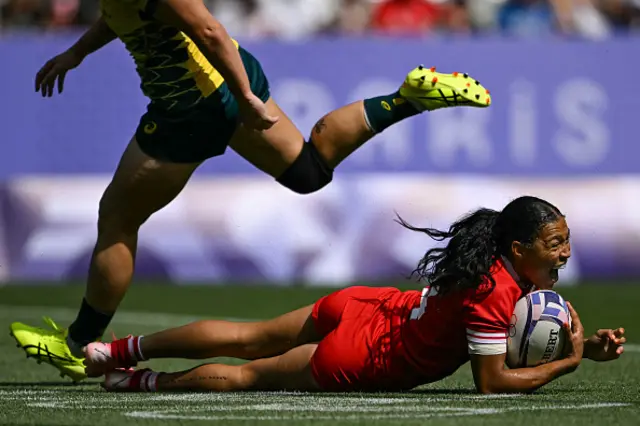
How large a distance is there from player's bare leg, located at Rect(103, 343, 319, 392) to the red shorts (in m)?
0.08

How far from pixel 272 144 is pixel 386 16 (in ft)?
29.2

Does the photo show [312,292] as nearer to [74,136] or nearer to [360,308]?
[74,136]

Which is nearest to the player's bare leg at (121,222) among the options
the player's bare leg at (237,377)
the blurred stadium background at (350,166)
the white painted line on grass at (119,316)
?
the player's bare leg at (237,377)

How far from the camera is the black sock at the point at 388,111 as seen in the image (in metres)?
7.12

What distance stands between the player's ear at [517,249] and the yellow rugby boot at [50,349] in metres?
2.38

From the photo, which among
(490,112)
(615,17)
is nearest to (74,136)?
(490,112)

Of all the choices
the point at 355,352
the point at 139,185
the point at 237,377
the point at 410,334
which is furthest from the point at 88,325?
the point at 410,334

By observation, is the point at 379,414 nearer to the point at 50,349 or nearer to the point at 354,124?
the point at 354,124

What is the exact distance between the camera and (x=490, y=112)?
46.8 feet

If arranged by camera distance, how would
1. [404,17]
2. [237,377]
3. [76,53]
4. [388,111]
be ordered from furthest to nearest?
[404,17] → [76,53] → [388,111] → [237,377]

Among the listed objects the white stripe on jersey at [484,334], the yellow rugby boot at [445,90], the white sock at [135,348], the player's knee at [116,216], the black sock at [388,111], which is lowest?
the white sock at [135,348]

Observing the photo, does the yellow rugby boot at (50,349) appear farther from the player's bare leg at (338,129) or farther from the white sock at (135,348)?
the player's bare leg at (338,129)

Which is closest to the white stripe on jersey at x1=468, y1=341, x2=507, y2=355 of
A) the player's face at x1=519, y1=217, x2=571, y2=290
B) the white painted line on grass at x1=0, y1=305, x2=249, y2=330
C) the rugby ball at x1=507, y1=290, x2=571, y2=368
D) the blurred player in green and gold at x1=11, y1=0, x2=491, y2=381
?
the rugby ball at x1=507, y1=290, x2=571, y2=368

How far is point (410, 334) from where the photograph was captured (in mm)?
6059
